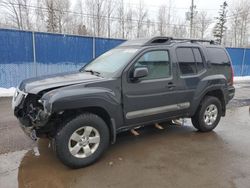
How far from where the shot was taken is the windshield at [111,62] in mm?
4230

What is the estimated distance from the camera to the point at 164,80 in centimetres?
459

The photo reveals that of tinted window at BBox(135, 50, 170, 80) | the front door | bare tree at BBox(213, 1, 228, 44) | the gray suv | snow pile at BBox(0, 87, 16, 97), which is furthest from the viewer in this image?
bare tree at BBox(213, 1, 228, 44)

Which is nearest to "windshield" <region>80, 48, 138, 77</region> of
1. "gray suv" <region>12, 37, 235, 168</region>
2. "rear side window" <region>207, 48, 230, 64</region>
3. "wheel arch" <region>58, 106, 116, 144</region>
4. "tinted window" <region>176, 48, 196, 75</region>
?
"gray suv" <region>12, 37, 235, 168</region>

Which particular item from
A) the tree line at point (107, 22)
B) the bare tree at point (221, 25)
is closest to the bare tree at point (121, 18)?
the tree line at point (107, 22)

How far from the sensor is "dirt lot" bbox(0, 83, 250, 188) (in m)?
3.46

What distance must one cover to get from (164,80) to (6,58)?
7.60 metres

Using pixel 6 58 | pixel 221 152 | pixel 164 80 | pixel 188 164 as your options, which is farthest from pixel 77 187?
A: pixel 6 58

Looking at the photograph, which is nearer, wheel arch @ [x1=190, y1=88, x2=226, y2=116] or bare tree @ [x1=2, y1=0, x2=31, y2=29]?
wheel arch @ [x1=190, y1=88, x2=226, y2=116]

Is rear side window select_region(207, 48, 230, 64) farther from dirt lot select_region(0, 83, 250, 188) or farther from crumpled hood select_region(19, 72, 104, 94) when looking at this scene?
crumpled hood select_region(19, 72, 104, 94)

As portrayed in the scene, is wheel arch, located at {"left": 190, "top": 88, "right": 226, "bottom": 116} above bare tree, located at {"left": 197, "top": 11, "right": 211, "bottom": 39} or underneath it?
underneath

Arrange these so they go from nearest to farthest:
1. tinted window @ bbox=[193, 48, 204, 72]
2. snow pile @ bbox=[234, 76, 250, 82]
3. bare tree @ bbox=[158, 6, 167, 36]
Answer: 1. tinted window @ bbox=[193, 48, 204, 72]
2. snow pile @ bbox=[234, 76, 250, 82]
3. bare tree @ bbox=[158, 6, 167, 36]

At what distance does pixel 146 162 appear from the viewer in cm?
406

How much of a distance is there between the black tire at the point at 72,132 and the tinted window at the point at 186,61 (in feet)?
6.76

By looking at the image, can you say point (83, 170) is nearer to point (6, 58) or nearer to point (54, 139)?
point (54, 139)
